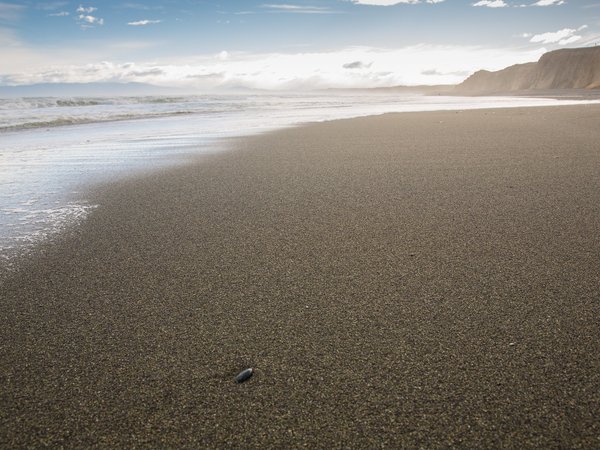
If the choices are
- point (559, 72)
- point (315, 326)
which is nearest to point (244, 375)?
point (315, 326)

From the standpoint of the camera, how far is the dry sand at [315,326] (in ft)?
4.40

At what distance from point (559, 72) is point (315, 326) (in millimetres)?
120911

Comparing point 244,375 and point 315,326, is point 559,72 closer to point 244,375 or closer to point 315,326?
point 315,326

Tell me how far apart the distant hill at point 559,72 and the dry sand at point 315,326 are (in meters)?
97.8

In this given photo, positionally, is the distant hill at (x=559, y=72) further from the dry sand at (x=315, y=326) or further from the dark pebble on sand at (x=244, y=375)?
the dark pebble on sand at (x=244, y=375)

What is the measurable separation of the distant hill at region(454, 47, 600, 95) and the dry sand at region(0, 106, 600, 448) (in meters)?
97.8

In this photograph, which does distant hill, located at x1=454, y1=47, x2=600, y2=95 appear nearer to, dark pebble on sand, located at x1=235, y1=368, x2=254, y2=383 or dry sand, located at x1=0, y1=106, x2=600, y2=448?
dry sand, located at x1=0, y1=106, x2=600, y2=448

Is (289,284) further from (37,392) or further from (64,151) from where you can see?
(64,151)

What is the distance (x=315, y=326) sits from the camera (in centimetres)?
187

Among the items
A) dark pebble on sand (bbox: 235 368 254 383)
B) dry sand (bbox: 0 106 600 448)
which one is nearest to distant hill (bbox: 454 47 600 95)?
dry sand (bbox: 0 106 600 448)

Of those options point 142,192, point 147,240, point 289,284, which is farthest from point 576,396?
point 142,192

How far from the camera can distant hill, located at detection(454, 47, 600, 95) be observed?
92.5 m

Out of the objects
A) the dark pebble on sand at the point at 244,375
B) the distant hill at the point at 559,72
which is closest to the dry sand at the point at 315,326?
the dark pebble on sand at the point at 244,375

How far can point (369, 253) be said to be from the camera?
106 inches
